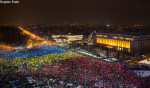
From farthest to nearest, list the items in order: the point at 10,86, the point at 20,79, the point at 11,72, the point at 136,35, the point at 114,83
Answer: the point at 136,35 < the point at 11,72 < the point at 20,79 < the point at 10,86 < the point at 114,83

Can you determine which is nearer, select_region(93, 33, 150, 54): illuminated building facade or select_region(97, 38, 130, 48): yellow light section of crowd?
select_region(93, 33, 150, 54): illuminated building facade

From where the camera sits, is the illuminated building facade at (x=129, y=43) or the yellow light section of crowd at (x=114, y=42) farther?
the yellow light section of crowd at (x=114, y=42)

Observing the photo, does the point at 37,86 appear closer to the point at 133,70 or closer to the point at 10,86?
the point at 10,86

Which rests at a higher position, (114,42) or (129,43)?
(129,43)

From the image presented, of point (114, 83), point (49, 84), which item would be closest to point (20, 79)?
point (49, 84)

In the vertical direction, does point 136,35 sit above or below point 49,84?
above

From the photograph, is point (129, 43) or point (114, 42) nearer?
point (129, 43)

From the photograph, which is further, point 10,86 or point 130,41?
point 130,41

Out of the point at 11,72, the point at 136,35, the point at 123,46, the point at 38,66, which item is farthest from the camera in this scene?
the point at 123,46
